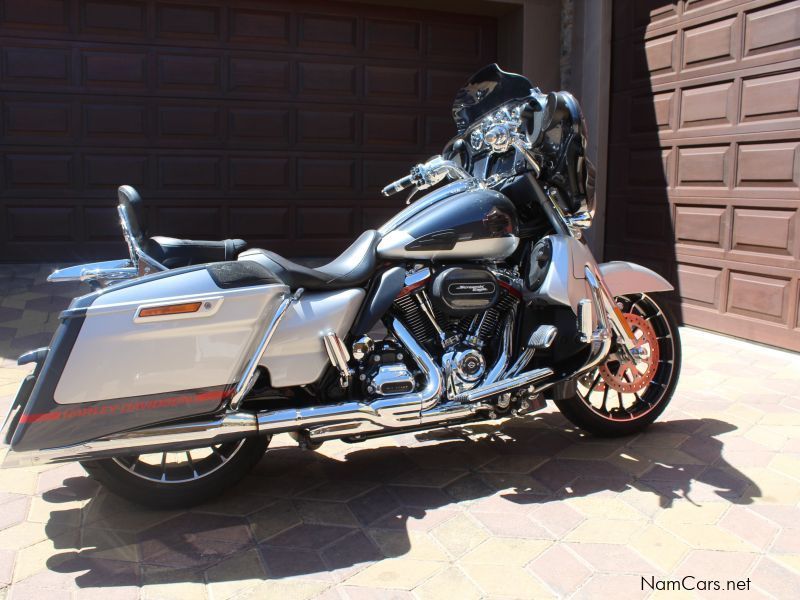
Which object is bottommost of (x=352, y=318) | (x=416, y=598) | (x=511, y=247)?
(x=416, y=598)

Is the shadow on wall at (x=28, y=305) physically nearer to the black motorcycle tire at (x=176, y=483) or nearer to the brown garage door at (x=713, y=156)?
the black motorcycle tire at (x=176, y=483)

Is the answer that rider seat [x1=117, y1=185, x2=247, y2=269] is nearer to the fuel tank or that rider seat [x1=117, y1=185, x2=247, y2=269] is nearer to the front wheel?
the fuel tank

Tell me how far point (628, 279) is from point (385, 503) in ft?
5.23

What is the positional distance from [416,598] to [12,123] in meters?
6.94

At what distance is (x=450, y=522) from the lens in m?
2.86

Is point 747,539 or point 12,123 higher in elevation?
point 12,123

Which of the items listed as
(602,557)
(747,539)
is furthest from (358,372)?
(747,539)

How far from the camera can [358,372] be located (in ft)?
9.89

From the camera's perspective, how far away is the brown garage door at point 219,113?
7.50 metres

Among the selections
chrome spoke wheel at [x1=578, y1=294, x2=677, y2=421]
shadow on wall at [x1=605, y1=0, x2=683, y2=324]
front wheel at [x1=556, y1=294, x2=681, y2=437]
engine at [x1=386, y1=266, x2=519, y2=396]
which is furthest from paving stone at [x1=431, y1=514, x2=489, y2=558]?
shadow on wall at [x1=605, y1=0, x2=683, y2=324]

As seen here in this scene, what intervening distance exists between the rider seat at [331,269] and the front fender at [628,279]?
1.16 m

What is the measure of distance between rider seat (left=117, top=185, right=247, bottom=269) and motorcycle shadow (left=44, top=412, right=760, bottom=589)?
98 cm

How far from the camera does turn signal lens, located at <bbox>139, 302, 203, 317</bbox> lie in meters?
2.60

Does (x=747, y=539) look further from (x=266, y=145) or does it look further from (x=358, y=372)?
(x=266, y=145)
